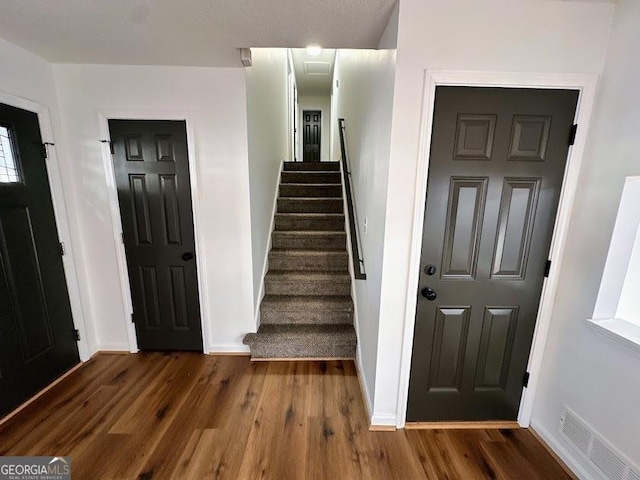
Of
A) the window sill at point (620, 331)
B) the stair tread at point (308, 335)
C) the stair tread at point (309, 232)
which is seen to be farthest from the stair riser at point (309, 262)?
the window sill at point (620, 331)

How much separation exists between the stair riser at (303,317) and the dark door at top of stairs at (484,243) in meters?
0.97

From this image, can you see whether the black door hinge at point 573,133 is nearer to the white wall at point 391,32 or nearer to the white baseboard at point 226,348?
the white wall at point 391,32

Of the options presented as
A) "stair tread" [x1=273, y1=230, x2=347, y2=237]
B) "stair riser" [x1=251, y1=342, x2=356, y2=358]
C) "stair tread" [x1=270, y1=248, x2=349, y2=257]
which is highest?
"stair tread" [x1=273, y1=230, x2=347, y2=237]

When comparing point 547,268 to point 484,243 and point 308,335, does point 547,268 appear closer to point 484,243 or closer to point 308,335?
point 484,243

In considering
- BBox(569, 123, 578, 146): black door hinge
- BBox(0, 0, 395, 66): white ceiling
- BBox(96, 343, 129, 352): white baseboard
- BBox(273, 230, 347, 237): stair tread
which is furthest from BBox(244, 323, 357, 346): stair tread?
BBox(0, 0, 395, 66): white ceiling

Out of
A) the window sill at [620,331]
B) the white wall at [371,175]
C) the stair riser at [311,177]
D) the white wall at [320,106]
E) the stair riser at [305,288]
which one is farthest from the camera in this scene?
the white wall at [320,106]

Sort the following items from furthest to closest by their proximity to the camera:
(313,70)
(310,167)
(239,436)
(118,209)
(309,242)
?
1. (313,70)
2. (310,167)
3. (309,242)
4. (118,209)
5. (239,436)

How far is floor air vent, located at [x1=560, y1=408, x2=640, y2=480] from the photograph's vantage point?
1.22 m

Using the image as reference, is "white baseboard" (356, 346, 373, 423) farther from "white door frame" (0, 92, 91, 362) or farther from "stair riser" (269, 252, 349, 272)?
"white door frame" (0, 92, 91, 362)

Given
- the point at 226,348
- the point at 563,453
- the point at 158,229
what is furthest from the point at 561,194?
the point at 158,229

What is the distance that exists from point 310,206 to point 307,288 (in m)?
1.17

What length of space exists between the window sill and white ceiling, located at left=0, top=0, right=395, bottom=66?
1.92 m

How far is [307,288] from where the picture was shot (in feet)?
8.95

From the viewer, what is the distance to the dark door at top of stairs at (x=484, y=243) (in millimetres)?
1402
